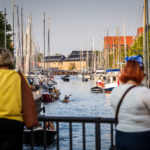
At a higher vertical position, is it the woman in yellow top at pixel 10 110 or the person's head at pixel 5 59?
the person's head at pixel 5 59

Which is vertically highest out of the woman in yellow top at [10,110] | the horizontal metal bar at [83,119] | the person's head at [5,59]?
the person's head at [5,59]

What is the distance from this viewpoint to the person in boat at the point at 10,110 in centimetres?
429

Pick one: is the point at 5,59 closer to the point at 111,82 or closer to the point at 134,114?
the point at 134,114

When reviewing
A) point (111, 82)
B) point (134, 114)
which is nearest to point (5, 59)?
point (134, 114)

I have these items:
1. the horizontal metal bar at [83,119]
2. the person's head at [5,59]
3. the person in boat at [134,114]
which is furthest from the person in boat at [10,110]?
the horizontal metal bar at [83,119]

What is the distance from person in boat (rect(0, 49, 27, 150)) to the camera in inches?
169

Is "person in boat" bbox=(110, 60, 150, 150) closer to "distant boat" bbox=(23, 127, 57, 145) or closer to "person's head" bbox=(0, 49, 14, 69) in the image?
"person's head" bbox=(0, 49, 14, 69)

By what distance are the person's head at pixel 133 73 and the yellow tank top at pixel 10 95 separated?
125 centimetres

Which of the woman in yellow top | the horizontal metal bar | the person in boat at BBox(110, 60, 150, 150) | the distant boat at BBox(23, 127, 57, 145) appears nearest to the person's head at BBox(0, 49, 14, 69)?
the woman in yellow top

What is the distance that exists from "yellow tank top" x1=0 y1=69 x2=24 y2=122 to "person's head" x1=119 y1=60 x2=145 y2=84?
1.25m

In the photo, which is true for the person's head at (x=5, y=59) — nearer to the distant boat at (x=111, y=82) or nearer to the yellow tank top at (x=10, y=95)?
the yellow tank top at (x=10, y=95)

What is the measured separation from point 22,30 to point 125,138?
43760mm

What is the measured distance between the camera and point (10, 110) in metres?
4.29

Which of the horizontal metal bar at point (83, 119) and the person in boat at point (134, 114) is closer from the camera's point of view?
the person in boat at point (134, 114)
